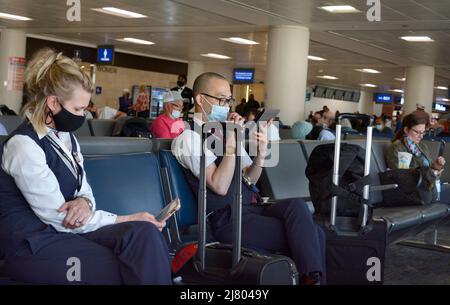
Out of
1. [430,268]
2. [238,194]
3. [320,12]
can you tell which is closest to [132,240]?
[238,194]

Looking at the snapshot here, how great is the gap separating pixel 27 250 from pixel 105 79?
24.5 meters

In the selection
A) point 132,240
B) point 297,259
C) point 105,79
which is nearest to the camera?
point 132,240

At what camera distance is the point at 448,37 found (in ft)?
51.2

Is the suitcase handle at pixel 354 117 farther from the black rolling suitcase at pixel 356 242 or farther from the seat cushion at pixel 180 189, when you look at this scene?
the seat cushion at pixel 180 189

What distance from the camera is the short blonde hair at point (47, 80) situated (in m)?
2.77

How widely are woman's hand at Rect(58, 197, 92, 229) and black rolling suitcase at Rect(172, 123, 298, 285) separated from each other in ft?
1.83

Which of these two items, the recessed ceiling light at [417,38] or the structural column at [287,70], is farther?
the recessed ceiling light at [417,38]

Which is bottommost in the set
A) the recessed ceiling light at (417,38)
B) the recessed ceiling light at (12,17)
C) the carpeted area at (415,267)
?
the carpeted area at (415,267)

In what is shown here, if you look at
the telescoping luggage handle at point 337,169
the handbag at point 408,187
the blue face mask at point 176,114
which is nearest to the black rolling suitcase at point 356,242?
the telescoping luggage handle at point 337,169

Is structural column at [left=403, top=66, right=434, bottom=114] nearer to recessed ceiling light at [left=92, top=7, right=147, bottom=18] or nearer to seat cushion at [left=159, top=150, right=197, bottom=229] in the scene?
recessed ceiling light at [left=92, top=7, right=147, bottom=18]

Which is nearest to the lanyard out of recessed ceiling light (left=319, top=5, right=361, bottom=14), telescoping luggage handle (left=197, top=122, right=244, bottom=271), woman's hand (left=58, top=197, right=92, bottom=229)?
woman's hand (left=58, top=197, right=92, bottom=229)

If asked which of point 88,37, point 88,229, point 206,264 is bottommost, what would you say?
point 206,264

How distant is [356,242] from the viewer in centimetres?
425

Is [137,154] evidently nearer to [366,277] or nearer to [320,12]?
[366,277]
